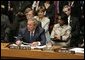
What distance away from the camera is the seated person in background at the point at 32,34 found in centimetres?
160

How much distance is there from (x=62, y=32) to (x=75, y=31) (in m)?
0.08

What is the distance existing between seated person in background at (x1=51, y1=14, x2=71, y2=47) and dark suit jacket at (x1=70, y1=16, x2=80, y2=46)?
0.08 ft

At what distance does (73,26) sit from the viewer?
1572 millimetres

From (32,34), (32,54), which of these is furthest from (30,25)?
(32,54)

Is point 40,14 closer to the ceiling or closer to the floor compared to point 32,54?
closer to the ceiling

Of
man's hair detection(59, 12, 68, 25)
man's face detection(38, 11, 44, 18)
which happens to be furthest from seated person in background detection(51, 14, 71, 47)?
man's face detection(38, 11, 44, 18)

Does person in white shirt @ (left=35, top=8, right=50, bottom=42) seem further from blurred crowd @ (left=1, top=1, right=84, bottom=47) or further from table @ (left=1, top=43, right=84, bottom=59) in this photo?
table @ (left=1, top=43, right=84, bottom=59)

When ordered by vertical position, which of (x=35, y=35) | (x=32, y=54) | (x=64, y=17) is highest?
(x=64, y=17)

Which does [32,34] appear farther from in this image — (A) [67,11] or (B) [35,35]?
(A) [67,11]

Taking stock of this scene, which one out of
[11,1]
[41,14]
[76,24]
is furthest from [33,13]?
[76,24]

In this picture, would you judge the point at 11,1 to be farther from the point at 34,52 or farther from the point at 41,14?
the point at 34,52

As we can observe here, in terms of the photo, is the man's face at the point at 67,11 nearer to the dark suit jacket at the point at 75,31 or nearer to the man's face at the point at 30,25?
the dark suit jacket at the point at 75,31

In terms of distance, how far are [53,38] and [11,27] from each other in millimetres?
260

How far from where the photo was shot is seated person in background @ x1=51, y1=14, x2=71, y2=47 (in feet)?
5.18
